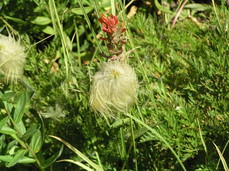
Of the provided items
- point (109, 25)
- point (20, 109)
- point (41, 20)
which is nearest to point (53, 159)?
point (20, 109)

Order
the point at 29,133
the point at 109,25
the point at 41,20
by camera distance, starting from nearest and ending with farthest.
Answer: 1. the point at 109,25
2. the point at 29,133
3. the point at 41,20

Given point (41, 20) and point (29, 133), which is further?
point (41, 20)

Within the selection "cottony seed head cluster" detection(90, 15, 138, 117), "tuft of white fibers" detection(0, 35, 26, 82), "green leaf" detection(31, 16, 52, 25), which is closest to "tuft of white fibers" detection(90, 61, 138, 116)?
"cottony seed head cluster" detection(90, 15, 138, 117)

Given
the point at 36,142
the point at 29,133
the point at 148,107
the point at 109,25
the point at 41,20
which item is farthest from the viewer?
the point at 41,20

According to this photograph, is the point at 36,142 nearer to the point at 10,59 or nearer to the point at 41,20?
the point at 10,59

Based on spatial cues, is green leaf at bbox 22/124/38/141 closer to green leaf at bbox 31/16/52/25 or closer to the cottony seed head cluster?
the cottony seed head cluster

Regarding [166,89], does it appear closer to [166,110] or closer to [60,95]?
[166,110]

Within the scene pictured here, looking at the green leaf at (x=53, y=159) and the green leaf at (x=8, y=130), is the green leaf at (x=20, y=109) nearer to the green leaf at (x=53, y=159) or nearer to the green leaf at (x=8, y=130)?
the green leaf at (x=8, y=130)
